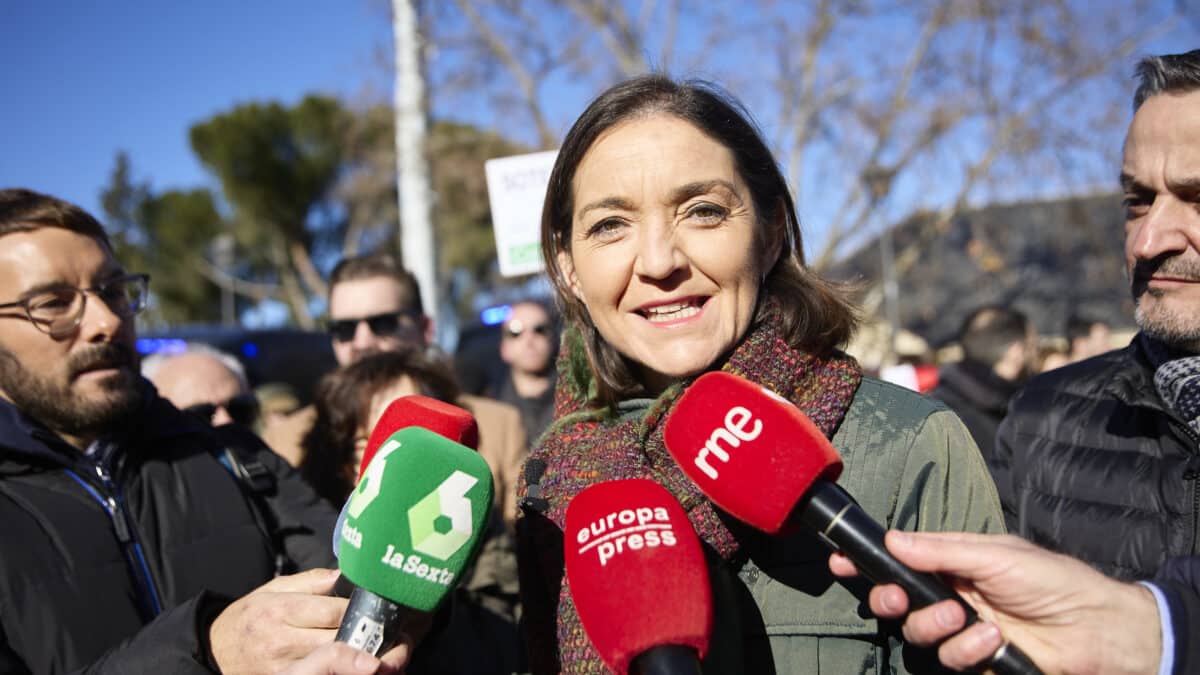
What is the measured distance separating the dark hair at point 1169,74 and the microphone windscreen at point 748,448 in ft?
4.02

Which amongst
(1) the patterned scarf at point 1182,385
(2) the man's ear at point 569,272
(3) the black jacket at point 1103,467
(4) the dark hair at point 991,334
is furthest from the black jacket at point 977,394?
(2) the man's ear at point 569,272

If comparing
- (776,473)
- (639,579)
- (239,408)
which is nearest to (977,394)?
(239,408)

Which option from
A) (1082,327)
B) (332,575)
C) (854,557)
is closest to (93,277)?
(332,575)

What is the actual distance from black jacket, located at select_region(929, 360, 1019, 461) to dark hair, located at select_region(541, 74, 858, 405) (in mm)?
2908

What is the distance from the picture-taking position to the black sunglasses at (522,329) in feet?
19.0

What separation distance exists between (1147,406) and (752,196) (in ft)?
3.40

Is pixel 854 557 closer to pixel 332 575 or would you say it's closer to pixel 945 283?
pixel 332 575

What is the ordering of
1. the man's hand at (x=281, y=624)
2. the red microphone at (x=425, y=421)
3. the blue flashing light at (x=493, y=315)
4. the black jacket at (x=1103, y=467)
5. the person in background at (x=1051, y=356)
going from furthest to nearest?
the blue flashing light at (x=493, y=315) < the person in background at (x=1051, y=356) < the black jacket at (x=1103, y=467) < the red microphone at (x=425, y=421) < the man's hand at (x=281, y=624)

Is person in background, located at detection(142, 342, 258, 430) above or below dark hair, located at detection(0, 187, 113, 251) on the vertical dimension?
below

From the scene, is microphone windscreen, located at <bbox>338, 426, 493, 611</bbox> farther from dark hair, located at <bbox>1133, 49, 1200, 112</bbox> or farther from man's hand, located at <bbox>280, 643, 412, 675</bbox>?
dark hair, located at <bbox>1133, 49, 1200, 112</bbox>

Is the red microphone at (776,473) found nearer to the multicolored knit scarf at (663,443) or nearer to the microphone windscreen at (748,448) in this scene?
the microphone windscreen at (748,448)

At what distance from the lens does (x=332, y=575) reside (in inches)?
63.9

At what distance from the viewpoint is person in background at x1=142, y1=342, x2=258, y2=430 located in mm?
3881

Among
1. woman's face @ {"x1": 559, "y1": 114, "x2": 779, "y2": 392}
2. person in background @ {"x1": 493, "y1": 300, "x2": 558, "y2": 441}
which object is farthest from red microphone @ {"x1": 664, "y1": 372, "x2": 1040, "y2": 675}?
person in background @ {"x1": 493, "y1": 300, "x2": 558, "y2": 441}
